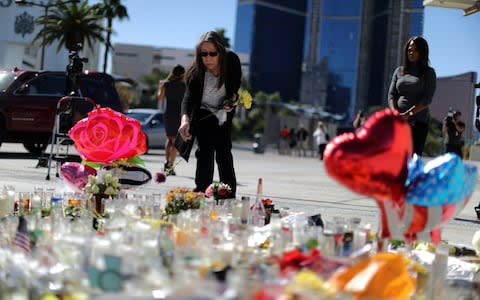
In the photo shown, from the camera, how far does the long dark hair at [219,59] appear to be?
672 cm

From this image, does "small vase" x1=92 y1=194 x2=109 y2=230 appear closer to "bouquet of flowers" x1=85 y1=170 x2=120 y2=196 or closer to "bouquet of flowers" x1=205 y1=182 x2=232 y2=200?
"bouquet of flowers" x1=85 y1=170 x2=120 y2=196

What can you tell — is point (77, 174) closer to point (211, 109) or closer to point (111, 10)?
point (211, 109)

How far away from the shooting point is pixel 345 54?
122125 millimetres

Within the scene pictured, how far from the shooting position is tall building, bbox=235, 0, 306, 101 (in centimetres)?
12294

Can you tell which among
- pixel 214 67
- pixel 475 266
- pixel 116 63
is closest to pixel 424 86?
pixel 214 67

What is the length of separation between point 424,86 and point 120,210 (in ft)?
12.9

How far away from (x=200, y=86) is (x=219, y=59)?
303mm

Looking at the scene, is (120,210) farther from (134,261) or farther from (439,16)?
(439,16)

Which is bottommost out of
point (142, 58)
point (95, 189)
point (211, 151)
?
point (95, 189)

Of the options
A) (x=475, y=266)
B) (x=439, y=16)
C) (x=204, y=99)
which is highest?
(x=439, y=16)

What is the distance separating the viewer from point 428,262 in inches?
155

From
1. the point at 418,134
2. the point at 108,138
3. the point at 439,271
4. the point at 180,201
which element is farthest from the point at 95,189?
the point at 418,134

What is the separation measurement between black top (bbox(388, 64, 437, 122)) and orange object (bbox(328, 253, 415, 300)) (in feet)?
15.1

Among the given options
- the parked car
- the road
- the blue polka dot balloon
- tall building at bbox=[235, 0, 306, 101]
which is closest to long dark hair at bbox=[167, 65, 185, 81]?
the road
